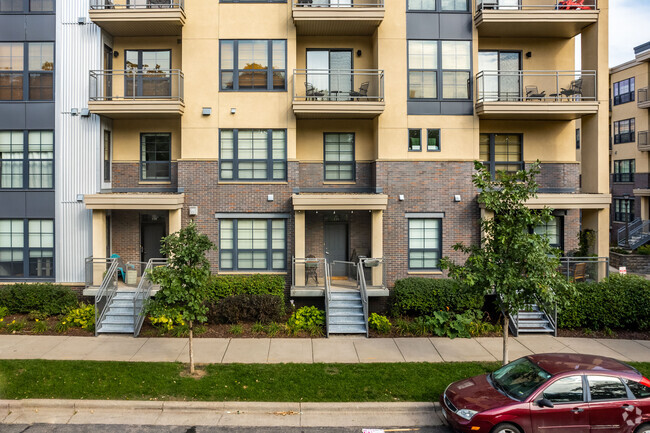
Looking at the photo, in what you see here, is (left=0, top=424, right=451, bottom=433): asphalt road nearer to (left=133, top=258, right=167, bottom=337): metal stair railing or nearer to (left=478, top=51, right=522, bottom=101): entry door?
(left=133, top=258, right=167, bottom=337): metal stair railing

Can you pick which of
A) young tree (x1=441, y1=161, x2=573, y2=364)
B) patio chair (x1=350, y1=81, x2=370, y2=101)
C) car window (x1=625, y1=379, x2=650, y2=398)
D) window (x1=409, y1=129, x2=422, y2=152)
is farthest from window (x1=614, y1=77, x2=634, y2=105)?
car window (x1=625, y1=379, x2=650, y2=398)

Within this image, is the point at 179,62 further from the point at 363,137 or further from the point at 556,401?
the point at 556,401

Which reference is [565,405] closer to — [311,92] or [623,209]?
[311,92]

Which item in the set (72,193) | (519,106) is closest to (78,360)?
(72,193)

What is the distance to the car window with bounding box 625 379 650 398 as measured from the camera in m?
8.95

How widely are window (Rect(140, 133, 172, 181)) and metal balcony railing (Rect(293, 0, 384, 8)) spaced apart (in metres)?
6.70

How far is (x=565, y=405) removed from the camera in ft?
→ 29.1

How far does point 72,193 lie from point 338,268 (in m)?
9.64

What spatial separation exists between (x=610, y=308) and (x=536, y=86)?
8378mm

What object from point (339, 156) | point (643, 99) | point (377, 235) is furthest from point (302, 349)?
point (643, 99)

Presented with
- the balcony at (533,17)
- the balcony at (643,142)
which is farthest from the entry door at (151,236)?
the balcony at (643,142)

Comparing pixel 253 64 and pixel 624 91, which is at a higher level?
pixel 624 91

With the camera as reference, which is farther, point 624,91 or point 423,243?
point 624,91

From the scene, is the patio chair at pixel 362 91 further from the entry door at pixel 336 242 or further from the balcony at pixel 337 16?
the entry door at pixel 336 242
